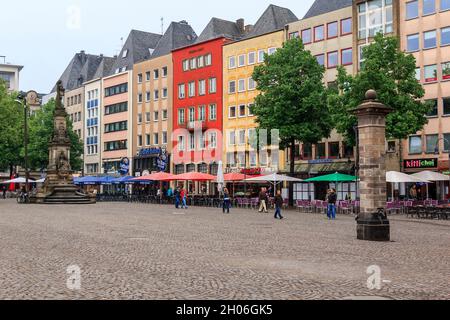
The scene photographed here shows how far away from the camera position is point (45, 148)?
86.3 metres

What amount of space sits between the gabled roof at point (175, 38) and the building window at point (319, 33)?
27529mm

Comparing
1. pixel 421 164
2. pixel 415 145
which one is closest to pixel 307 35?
pixel 415 145

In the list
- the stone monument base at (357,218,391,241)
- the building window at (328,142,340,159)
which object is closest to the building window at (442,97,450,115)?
the building window at (328,142,340,159)

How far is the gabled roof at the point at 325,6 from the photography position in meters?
60.6

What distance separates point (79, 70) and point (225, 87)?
48.0 metres

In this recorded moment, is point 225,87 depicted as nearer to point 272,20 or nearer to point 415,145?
point 272,20

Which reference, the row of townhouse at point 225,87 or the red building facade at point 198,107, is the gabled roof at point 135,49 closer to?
the row of townhouse at point 225,87

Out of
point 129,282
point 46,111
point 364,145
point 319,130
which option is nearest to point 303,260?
point 129,282

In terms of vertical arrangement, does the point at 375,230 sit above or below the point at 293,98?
below

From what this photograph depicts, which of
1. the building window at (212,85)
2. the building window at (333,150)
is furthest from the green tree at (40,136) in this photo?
the building window at (333,150)

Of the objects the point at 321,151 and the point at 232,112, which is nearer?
the point at 321,151

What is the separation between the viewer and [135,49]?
94188 millimetres

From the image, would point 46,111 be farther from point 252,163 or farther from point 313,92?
point 313,92

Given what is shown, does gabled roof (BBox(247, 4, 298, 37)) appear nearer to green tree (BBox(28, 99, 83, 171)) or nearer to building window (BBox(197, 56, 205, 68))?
building window (BBox(197, 56, 205, 68))
